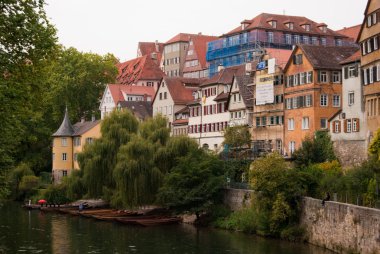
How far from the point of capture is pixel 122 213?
61.5m

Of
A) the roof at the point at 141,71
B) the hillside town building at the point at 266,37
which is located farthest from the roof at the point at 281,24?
the roof at the point at 141,71

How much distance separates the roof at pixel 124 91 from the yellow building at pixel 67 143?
35.5ft

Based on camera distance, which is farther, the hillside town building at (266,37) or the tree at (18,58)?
the hillside town building at (266,37)

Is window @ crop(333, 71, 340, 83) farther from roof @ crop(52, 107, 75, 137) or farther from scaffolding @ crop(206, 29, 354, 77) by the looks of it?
roof @ crop(52, 107, 75, 137)

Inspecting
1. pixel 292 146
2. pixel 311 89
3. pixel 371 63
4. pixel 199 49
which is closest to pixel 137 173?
pixel 292 146

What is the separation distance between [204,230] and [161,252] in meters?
11.4

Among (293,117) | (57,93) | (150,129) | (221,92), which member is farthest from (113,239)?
(57,93)

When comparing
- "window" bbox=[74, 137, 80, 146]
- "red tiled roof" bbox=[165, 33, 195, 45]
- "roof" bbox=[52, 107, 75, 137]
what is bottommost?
"window" bbox=[74, 137, 80, 146]

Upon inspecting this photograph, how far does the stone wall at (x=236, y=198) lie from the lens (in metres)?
53.6

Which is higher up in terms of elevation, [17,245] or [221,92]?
[221,92]

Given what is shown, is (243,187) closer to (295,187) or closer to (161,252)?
(295,187)

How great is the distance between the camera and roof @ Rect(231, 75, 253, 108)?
72.7 meters

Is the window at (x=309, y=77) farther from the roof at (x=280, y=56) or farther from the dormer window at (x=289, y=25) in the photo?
the dormer window at (x=289, y=25)

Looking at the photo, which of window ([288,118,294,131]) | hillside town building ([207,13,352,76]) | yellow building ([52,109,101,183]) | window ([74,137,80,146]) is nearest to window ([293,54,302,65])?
window ([288,118,294,131])
